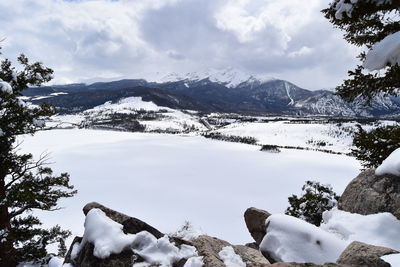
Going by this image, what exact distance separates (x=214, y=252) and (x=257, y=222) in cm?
336

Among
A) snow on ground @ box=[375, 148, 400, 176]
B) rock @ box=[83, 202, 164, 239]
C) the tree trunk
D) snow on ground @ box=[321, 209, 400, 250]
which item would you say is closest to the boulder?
rock @ box=[83, 202, 164, 239]

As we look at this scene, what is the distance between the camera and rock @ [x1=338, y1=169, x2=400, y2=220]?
1048 cm

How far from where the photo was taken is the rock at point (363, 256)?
6.06 metres

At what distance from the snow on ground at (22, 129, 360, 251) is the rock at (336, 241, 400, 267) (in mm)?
78026

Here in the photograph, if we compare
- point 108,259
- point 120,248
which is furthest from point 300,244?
point 108,259

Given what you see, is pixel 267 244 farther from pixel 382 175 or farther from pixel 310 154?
pixel 310 154

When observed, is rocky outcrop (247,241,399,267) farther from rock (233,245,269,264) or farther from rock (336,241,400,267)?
rock (233,245,269,264)

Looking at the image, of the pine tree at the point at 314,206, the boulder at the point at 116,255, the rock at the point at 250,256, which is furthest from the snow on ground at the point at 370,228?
the pine tree at the point at 314,206

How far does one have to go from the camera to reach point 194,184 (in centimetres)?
14362

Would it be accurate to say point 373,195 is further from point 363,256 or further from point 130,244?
point 130,244

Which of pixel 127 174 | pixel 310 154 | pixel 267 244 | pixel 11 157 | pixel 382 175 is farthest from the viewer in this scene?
A: pixel 310 154

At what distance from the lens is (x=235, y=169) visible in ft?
538

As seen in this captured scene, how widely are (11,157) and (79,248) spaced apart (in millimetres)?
8335

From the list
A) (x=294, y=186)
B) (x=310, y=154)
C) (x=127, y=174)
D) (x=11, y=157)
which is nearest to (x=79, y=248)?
(x=11, y=157)
